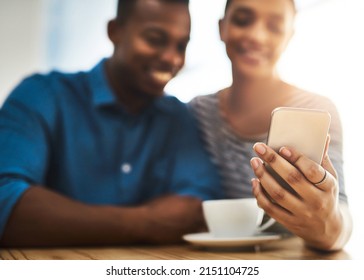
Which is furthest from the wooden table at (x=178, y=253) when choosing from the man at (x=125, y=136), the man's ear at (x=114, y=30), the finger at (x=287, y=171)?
the man's ear at (x=114, y=30)

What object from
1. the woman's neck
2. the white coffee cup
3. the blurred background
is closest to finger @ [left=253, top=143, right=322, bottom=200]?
the white coffee cup

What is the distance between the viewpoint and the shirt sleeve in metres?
0.91

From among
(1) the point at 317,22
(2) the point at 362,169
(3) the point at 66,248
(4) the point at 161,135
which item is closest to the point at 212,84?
(4) the point at 161,135

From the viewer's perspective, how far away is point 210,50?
111 centimetres

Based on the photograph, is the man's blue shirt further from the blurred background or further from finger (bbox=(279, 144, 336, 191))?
finger (bbox=(279, 144, 336, 191))

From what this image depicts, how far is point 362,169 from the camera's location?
0.99 meters

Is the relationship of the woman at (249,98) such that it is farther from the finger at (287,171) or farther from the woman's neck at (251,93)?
the finger at (287,171)

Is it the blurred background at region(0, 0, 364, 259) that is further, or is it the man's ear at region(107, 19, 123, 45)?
the man's ear at region(107, 19, 123, 45)

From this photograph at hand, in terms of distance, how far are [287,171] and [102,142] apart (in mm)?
472

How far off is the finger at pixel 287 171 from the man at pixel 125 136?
0.27 metres

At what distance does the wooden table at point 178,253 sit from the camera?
836 mm

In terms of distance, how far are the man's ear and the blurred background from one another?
15mm

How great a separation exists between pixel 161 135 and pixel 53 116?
241mm
